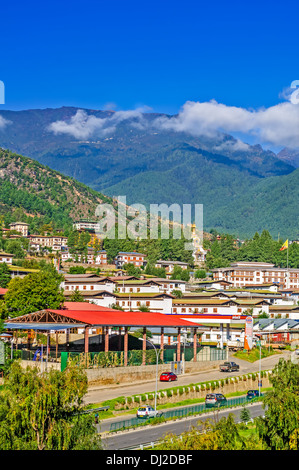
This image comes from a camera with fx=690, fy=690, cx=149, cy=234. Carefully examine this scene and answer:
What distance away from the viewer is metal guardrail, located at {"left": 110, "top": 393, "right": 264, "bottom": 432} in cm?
5627

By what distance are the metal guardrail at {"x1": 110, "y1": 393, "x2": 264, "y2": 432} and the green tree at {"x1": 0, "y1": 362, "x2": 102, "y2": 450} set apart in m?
13.9

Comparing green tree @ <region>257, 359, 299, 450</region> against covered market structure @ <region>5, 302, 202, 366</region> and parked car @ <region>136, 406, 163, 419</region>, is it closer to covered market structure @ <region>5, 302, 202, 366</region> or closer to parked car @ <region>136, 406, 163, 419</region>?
parked car @ <region>136, 406, 163, 419</region>

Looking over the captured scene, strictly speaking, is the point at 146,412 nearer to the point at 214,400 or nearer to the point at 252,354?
the point at 214,400

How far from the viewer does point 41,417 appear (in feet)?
128

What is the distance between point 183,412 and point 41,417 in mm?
27215

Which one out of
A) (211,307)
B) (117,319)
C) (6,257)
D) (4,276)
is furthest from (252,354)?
(6,257)

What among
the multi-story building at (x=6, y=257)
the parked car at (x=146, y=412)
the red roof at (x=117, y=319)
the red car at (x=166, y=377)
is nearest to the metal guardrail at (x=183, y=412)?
the parked car at (x=146, y=412)

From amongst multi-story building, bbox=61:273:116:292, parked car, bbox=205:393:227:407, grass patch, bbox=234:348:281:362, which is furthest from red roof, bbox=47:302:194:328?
multi-story building, bbox=61:273:116:292

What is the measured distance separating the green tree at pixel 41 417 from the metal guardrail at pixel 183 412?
45.5ft

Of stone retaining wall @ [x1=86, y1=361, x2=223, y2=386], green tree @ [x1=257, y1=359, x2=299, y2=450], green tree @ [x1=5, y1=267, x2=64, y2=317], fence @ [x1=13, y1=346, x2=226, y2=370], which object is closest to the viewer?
green tree @ [x1=257, y1=359, x2=299, y2=450]

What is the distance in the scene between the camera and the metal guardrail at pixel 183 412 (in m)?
56.3

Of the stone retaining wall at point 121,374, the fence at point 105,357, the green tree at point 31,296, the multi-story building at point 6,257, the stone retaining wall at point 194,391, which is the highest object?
the multi-story building at point 6,257

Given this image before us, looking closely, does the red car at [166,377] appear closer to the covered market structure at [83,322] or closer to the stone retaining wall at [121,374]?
the stone retaining wall at [121,374]

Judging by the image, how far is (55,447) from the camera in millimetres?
38312
